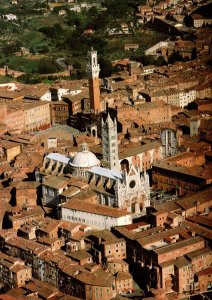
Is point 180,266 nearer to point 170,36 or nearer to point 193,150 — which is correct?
point 193,150

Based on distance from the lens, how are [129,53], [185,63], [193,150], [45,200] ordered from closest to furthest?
[45,200] < [193,150] < [185,63] < [129,53]

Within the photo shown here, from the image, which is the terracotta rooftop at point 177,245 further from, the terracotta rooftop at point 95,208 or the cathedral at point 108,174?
the cathedral at point 108,174

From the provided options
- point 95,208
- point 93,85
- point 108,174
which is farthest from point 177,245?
point 93,85

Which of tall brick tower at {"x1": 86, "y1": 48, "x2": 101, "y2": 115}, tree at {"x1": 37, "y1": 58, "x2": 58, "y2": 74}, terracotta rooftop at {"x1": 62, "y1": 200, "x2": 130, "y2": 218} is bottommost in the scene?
tree at {"x1": 37, "y1": 58, "x2": 58, "y2": 74}

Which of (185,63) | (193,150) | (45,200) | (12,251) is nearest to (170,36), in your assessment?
(185,63)

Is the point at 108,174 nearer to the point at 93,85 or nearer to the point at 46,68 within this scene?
the point at 93,85

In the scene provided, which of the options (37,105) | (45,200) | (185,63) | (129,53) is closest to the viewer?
(45,200)

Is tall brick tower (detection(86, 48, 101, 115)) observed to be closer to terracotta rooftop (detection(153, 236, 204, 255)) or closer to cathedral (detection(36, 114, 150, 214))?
cathedral (detection(36, 114, 150, 214))

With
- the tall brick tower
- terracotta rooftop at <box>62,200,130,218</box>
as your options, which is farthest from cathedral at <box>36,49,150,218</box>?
the tall brick tower
